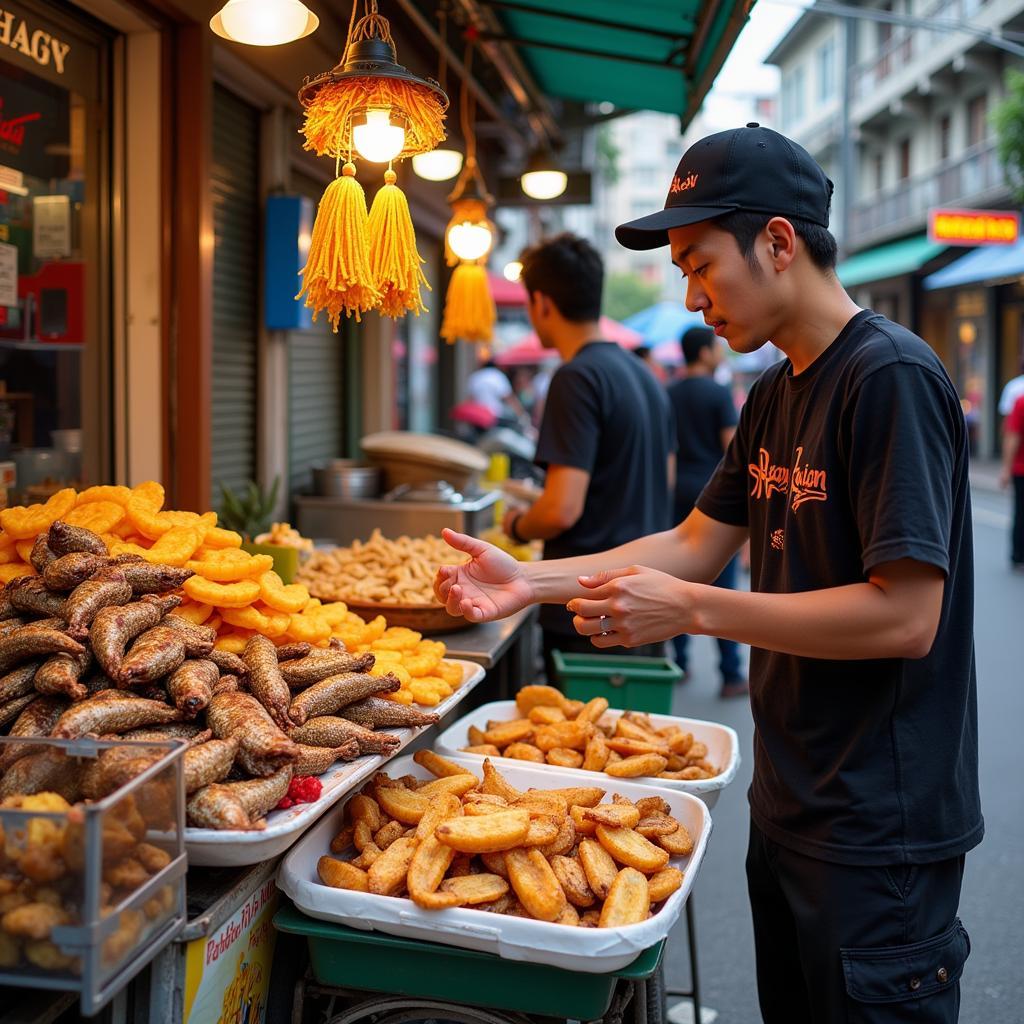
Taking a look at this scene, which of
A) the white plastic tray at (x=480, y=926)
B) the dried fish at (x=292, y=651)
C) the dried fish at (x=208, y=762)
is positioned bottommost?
the white plastic tray at (x=480, y=926)

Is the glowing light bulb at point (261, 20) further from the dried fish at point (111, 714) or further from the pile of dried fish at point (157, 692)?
the dried fish at point (111, 714)

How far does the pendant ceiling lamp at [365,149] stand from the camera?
2.63 meters

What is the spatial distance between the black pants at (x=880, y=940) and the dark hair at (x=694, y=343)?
6.41 meters

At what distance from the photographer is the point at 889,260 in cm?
3042

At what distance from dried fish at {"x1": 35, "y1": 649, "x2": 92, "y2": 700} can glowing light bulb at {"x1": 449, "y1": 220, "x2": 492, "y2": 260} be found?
12.6 feet

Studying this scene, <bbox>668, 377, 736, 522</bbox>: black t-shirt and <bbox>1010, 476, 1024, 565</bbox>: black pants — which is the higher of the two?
<bbox>668, 377, 736, 522</bbox>: black t-shirt

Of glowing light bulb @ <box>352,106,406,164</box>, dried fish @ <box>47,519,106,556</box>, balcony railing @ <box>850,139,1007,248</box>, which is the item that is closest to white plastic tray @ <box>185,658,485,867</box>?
dried fish @ <box>47,519,106,556</box>

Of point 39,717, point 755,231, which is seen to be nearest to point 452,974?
point 39,717

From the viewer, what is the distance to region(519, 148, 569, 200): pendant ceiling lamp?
26.5 ft

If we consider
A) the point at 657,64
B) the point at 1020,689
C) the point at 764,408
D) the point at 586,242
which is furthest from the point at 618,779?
the point at 1020,689

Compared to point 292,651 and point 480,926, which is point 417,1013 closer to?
point 480,926

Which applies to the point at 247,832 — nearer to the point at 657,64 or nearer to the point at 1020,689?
the point at 657,64

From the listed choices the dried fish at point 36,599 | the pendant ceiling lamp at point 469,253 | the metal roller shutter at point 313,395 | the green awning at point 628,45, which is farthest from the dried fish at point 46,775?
the metal roller shutter at point 313,395

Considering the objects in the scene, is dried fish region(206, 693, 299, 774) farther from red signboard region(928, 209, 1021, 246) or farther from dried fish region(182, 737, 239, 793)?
red signboard region(928, 209, 1021, 246)
